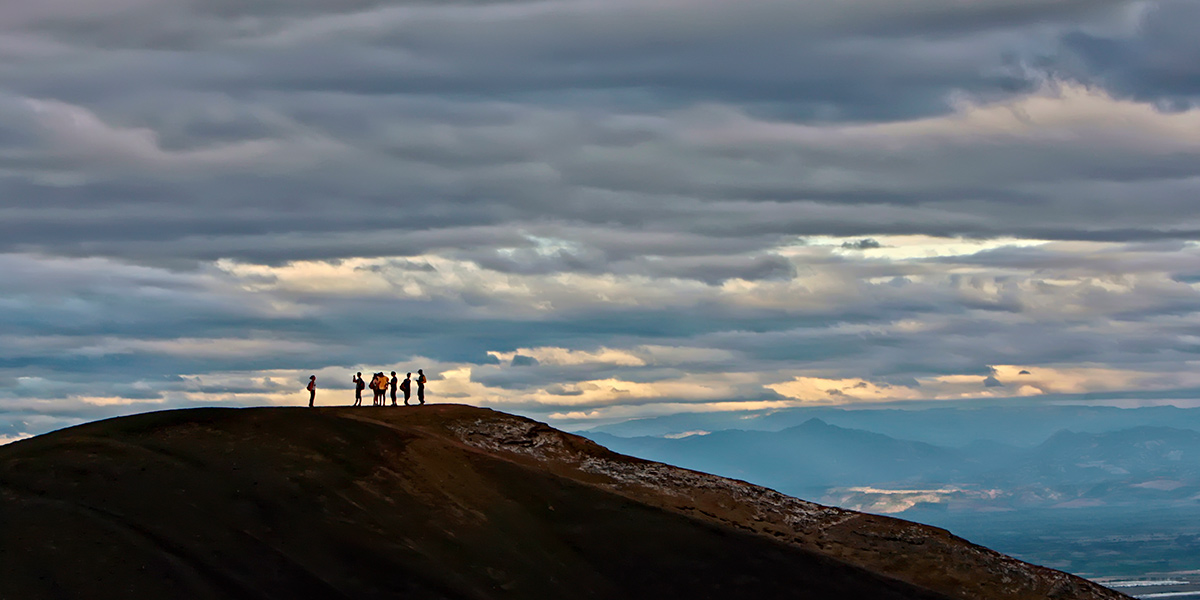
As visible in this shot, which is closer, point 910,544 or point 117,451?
point 117,451

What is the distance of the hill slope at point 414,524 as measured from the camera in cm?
5678

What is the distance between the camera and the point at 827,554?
7256 cm

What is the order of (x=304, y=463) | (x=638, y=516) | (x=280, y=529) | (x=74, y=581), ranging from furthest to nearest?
(x=638, y=516), (x=304, y=463), (x=280, y=529), (x=74, y=581)

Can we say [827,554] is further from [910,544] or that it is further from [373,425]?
[373,425]

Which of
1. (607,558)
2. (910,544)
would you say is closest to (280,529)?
(607,558)

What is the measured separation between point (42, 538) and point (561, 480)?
2874 centimetres

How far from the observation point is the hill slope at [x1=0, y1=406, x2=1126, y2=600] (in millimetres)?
56781

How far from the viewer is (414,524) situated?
65.6 metres

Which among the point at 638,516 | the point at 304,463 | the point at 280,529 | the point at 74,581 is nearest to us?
the point at 74,581

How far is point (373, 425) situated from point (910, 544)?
3196cm

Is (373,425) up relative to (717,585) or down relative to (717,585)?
up

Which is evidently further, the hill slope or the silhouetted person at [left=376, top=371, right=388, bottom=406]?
the silhouetted person at [left=376, top=371, right=388, bottom=406]

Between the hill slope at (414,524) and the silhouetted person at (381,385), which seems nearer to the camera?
the hill slope at (414,524)

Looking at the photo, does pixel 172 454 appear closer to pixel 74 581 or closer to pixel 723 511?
pixel 74 581
